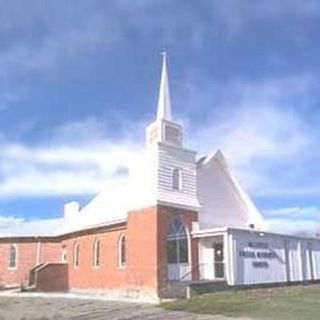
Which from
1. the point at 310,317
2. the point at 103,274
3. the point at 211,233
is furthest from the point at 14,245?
the point at 310,317

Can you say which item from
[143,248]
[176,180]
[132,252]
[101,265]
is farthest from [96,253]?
[176,180]

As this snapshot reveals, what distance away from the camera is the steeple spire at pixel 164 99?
3284cm

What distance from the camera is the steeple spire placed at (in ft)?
108

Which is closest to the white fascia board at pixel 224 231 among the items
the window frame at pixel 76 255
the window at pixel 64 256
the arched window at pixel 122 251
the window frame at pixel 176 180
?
the window frame at pixel 176 180

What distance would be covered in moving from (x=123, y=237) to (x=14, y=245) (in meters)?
14.1

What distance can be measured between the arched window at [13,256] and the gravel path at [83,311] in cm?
1620

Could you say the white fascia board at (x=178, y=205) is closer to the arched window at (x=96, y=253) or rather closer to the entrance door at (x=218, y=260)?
the entrance door at (x=218, y=260)

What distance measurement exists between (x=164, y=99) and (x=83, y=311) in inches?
567

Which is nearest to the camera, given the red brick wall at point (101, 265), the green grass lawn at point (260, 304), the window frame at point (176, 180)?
the green grass lawn at point (260, 304)

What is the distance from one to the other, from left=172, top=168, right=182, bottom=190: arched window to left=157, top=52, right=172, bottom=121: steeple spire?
3.05m

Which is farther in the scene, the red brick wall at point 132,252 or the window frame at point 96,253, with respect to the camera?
the window frame at point 96,253

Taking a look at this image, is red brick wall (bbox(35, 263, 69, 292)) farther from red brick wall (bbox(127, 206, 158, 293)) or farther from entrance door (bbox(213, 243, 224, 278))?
entrance door (bbox(213, 243, 224, 278))

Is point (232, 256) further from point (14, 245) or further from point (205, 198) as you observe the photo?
point (14, 245)

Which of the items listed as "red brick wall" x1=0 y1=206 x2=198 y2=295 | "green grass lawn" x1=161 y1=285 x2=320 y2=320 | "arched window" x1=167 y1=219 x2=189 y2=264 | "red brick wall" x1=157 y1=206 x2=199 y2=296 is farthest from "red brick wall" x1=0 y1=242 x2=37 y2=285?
"green grass lawn" x1=161 y1=285 x2=320 y2=320
